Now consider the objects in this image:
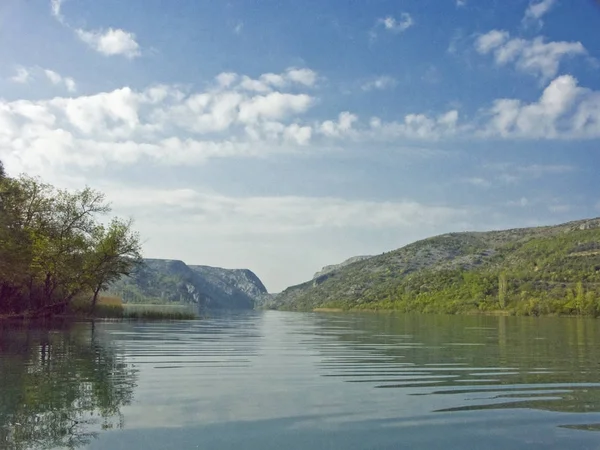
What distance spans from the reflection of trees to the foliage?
117 ft

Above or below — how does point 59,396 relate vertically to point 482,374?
above

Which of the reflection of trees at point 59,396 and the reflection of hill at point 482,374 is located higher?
the reflection of trees at point 59,396

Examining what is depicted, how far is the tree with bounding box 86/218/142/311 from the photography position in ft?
217

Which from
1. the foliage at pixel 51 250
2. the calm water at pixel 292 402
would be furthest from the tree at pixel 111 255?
the calm water at pixel 292 402

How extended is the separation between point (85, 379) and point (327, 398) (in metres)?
7.77

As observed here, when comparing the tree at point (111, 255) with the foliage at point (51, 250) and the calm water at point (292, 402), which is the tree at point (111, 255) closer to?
the foliage at point (51, 250)

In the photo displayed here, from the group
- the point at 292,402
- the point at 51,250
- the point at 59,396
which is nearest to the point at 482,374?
the point at 292,402

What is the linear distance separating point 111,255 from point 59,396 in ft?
184

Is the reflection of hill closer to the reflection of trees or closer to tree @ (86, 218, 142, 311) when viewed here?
the reflection of trees

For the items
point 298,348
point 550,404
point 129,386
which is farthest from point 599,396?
point 298,348

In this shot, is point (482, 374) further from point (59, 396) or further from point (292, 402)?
point (59, 396)

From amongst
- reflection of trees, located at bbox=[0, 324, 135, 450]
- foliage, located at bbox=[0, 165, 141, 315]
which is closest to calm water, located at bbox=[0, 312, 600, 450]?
reflection of trees, located at bbox=[0, 324, 135, 450]

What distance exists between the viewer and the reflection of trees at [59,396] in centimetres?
1040

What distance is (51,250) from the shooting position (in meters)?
60.1
